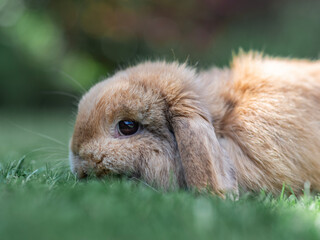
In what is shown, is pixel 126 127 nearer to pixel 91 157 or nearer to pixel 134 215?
pixel 91 157

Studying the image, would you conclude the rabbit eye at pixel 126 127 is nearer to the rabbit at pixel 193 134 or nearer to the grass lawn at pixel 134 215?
the rabbit at pixel 193 134

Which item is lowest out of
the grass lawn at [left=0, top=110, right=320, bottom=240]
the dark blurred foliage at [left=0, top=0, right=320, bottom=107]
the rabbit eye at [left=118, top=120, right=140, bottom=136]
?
the grass lawn at [left=0, top=110, right=320, bottom=240]

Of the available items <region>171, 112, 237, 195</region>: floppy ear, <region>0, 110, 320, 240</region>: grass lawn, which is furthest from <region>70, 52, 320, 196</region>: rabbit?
<region>0, 110, 320, 240</region>: grass lawn

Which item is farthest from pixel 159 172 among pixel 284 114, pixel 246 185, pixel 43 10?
pixel 43 10

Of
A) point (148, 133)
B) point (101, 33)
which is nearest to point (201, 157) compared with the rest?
point (148, 133)

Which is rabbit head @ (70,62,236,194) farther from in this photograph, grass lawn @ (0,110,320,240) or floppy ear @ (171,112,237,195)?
grass lawn @ (0,110,320,240)

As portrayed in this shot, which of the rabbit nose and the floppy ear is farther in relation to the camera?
the rabbit nose

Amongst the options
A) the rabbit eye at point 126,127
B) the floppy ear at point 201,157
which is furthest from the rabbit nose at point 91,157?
the floppy ear at point 201,157
